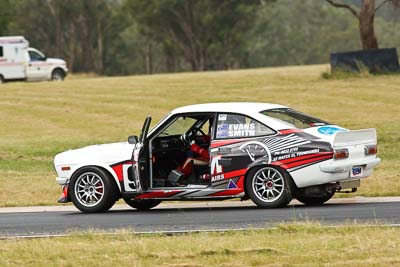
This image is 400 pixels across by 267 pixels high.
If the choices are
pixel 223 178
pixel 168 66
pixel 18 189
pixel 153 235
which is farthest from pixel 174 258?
pixel 168 66

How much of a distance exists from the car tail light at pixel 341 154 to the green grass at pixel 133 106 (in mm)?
4767

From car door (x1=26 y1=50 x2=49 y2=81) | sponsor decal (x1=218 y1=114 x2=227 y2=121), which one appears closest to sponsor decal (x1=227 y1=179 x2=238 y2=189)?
sponsor decal (x1=218 y1=114 x2=227 y2=121)

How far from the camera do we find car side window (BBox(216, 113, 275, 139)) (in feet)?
46.1

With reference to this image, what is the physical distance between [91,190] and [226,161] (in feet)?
6.37

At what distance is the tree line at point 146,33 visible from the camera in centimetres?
8094

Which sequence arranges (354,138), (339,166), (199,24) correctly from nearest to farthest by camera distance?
(339,166), (354,138), (199,24)

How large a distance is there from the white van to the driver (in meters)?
35.7

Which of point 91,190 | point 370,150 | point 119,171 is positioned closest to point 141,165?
point 119,171

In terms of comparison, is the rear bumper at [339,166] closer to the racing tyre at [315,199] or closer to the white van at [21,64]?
the racing tyre at [315,199]

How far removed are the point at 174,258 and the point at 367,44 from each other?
29.3m

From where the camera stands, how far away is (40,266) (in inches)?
371

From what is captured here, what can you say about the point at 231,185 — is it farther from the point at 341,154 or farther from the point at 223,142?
the point at 341,154

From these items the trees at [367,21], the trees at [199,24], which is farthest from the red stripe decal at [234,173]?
the trees at [199,24]

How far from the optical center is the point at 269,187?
1377cm
